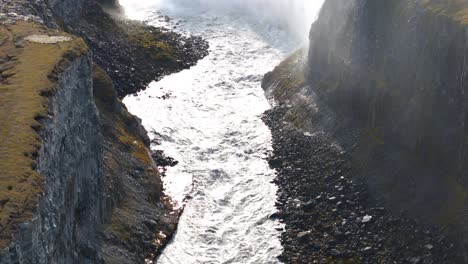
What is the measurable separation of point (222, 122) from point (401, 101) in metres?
23.5

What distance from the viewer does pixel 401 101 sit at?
5128cm

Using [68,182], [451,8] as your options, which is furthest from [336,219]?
[68,182]

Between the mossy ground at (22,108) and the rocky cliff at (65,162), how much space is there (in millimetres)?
54

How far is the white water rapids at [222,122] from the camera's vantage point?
49.5m

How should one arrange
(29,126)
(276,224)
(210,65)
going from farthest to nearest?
(210,65), (276,224), (29,126)

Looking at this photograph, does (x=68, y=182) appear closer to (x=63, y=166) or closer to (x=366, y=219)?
Result: (x=63, y=166)

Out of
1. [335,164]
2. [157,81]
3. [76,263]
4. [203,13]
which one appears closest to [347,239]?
[335,164]

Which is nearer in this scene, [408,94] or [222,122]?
[408,94]

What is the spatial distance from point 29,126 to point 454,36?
28.6 m

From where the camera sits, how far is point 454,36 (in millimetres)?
45312

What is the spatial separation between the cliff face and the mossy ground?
78.9 ft

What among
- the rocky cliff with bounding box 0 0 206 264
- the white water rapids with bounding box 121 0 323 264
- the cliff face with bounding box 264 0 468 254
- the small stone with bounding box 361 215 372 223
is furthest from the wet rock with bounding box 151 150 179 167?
the small stone with bounding box 361 215 372 223

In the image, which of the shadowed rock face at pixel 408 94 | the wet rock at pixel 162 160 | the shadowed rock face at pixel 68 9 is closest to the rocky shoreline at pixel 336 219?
the shadowed rock face at pixel 408 94

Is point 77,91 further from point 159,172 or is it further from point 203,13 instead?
point 203,13
